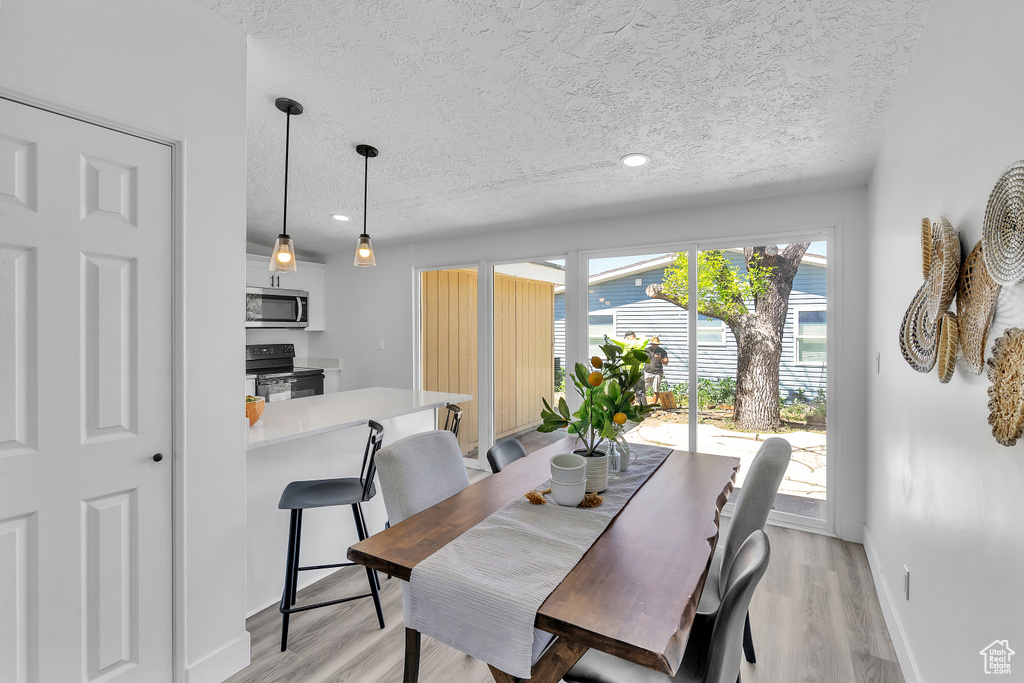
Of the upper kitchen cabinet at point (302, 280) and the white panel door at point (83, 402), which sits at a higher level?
the upper kitchen cabinet at point (302, 280)

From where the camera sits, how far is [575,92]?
1979mm

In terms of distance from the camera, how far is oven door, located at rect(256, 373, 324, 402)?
15.5 ft

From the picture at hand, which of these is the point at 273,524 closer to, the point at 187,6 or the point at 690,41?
the point at 187,6

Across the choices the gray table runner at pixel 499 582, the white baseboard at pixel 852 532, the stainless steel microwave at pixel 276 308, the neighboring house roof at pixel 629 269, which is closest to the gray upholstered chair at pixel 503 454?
the gray table runner at pixel 499 582

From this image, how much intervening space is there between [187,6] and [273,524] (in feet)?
7.01

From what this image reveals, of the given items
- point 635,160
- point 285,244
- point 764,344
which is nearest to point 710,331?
point 764,344

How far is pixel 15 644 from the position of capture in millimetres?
1308

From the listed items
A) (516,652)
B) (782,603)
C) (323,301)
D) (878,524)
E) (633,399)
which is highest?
(323,301)

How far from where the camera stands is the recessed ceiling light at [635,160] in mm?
2631

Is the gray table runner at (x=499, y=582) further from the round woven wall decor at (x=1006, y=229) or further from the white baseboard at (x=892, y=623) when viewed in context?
the white baseboard at (x=892, y=623)

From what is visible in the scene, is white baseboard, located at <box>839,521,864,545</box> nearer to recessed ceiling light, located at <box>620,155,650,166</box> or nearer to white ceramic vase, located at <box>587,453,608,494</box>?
white ceramic vase, located at <box>587,453,608,494</box>

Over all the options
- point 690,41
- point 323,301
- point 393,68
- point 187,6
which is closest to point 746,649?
point 690,41

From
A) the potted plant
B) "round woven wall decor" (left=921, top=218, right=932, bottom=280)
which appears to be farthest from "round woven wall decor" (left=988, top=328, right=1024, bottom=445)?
the potted plant

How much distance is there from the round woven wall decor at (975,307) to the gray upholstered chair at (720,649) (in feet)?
2.04
